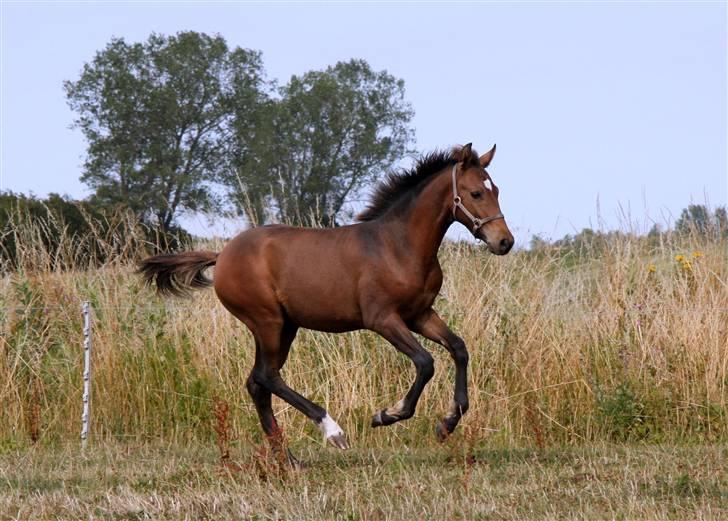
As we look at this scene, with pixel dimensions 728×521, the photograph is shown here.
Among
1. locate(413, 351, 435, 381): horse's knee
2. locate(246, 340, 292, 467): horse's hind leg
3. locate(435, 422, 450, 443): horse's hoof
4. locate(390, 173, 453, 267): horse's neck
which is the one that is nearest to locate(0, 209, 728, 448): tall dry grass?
locate(246, 340, 292, 467): horse's hind leg

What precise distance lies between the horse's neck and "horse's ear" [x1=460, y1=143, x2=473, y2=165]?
0.17 meters

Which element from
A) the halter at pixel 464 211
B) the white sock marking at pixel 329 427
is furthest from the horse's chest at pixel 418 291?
the white sock marking at pixel 329 427

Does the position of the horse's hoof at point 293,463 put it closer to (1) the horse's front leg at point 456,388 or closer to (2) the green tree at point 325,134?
(1) the horse's front leg at point 456,388

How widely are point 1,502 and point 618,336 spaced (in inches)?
217

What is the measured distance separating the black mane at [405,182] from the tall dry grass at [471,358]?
2.20 meters

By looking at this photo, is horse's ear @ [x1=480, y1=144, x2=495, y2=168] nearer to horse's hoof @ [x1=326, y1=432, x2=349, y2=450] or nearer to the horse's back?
the horse's back

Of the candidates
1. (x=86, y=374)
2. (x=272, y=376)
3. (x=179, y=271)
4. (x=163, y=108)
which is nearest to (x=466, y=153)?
(x=272, y=376)

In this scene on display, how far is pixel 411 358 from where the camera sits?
6.72 metres

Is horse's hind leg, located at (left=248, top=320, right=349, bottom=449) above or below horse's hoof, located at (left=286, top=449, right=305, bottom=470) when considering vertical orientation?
above

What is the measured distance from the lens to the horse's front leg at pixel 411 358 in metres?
6.74

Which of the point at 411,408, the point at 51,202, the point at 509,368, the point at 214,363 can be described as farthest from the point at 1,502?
the point at 51,202

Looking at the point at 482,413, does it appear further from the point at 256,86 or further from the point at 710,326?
the point at 256,86

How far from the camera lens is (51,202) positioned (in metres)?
25.2

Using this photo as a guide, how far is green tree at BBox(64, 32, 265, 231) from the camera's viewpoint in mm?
44938
